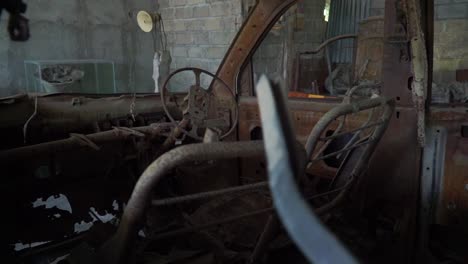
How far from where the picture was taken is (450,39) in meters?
6.73

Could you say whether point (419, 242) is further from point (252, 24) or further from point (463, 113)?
point (252, 24)

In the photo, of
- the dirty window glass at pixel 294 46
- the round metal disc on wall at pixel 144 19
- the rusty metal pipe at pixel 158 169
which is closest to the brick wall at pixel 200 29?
the dirty window glass at pixel 294 46

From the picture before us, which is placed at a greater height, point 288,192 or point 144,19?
point 144,19

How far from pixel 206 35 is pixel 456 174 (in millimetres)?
5106

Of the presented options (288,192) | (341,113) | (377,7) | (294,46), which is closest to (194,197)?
(341,113)

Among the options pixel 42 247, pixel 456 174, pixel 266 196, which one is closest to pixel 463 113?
pixel 456 174

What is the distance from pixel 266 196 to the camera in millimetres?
2691

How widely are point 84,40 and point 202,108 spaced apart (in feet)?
17.8

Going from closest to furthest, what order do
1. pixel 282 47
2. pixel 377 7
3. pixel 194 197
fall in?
pixel 194 197 → pixel 282 47 → pixel 377 7

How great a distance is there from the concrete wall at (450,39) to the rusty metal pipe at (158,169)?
20.9 ft

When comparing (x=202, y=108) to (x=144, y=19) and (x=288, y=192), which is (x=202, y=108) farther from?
(x=144, y=19)

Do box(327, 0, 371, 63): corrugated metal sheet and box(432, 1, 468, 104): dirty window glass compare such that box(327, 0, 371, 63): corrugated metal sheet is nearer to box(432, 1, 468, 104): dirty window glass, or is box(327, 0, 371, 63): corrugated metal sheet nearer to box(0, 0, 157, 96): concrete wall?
box(432, 1, 468, 104): dirty window glass

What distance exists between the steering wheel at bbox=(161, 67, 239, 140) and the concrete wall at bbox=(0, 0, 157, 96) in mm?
4714

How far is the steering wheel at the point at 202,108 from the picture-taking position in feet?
8.68
